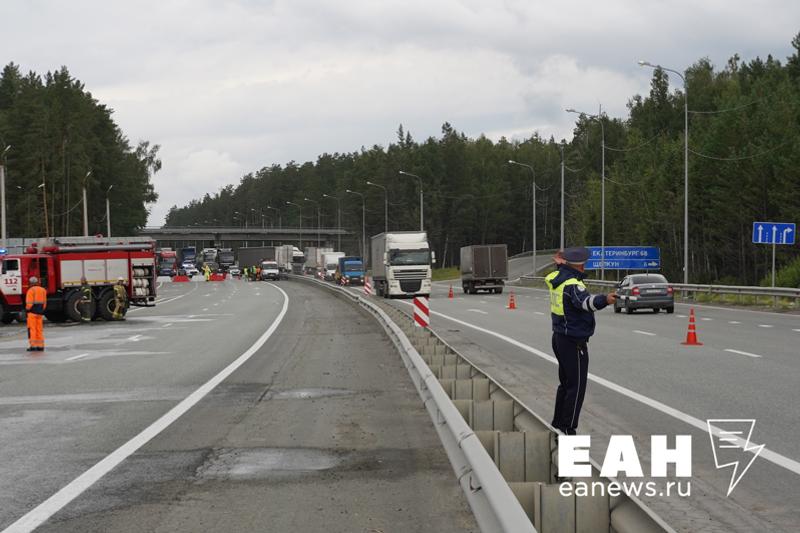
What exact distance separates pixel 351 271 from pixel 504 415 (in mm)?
82569

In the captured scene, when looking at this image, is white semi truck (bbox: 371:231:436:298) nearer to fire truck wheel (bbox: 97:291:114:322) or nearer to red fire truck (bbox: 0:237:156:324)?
red fire truck (bbox: 0:237:156:324)

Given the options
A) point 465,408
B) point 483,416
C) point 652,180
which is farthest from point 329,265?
point 483,416

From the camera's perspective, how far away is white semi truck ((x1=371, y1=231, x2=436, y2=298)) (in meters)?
57.8

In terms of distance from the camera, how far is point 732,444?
10664 millimetres

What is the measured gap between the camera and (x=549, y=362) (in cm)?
2003

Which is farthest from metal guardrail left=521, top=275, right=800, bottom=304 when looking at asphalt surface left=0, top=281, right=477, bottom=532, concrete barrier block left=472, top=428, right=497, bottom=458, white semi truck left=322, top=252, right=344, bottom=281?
white semi truck left=322, top=252, right=344, bottom=281

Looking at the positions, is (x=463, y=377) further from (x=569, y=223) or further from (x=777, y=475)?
(x=569, y=223)

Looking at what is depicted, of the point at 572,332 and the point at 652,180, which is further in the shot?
the point at 652,180

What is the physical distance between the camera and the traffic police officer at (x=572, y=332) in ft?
33.2

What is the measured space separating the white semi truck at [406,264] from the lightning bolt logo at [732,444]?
1802 inches

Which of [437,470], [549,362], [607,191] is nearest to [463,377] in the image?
[437,470]

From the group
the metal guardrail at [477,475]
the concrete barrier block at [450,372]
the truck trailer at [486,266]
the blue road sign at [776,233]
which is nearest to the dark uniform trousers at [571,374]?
the metal guardrail at [477,475]

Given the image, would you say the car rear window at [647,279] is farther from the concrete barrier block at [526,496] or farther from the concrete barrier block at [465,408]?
the concrete barrier block at [526,496]

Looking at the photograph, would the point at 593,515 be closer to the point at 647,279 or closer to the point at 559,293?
the point at 559,293
